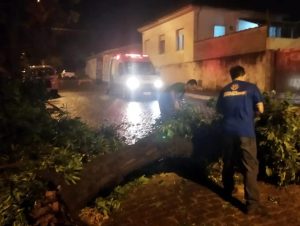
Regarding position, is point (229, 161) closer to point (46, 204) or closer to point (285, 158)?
point (285, 158)

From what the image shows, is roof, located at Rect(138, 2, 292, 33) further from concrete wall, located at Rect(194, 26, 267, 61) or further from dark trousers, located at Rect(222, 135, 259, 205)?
dark trousers, located at Rect(222, 135, 259, 205)

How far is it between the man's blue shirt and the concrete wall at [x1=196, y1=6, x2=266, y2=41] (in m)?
21.6

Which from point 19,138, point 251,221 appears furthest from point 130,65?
point 251,221

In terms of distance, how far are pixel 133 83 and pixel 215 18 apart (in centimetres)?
993

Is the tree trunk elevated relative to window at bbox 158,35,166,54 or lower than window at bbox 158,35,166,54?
lower

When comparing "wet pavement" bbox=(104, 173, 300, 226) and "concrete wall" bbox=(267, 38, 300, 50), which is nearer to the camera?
"wet pavement" bbox=(104, 173, 300, 226)

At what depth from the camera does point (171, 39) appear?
29188 millimetres

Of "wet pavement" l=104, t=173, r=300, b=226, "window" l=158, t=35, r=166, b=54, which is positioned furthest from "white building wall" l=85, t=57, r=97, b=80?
"wet pavement" l=104, t=173, r=300, b=226

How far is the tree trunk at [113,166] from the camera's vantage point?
4620 mm

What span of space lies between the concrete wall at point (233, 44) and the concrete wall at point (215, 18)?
1.11m

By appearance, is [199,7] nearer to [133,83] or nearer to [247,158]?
[133,83]

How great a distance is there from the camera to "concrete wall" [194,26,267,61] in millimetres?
20172

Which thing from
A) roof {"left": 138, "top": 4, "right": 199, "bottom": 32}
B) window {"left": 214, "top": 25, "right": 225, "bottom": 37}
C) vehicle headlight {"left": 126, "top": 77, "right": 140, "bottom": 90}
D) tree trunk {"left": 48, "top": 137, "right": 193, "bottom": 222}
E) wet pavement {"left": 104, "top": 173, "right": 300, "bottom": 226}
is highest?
roof {"left": 138, "top": 4, "right": 199, "bottom": 32}

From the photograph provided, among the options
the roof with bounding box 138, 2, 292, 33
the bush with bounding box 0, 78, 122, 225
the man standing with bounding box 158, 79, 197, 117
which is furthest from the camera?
the roof with bounding box 138, 2, 292, 33
